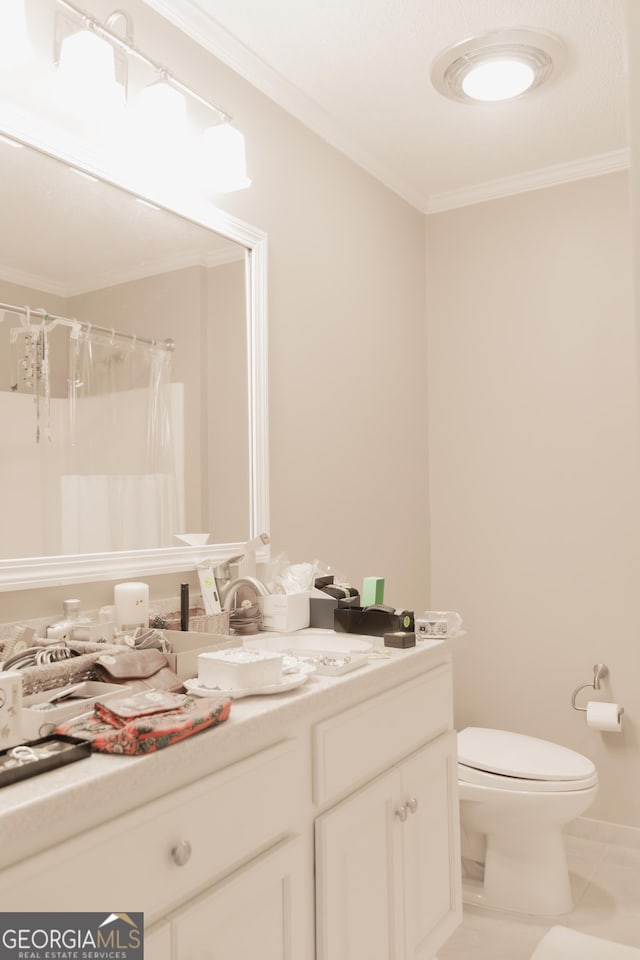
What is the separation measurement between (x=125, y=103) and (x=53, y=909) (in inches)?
60.3

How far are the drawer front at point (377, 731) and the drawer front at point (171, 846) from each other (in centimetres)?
A: 8

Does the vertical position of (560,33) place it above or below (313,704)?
above

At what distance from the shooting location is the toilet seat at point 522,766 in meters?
2.23

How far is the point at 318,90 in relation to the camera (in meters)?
2.31

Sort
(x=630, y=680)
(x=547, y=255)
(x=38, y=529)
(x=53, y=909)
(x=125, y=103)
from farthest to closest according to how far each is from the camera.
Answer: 1. (x=547, y=255)
2. (x=630, y=680)
3. (x=125, y=103)
4. (x=38, y=529)
5. (x=53, y=909)

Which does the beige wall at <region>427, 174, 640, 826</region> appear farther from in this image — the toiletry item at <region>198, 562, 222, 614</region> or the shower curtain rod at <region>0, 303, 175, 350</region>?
the shower curtain rod at <region>0, 303, 175, 350</region>

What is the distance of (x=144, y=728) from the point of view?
3.33 feet

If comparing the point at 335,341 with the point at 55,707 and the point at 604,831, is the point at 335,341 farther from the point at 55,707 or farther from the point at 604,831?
the point at 604,831

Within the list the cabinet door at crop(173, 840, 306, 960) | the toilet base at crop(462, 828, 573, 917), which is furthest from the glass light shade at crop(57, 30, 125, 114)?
the toilet base at crop(462, 828, 573, 917)

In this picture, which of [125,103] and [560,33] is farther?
[560,33]

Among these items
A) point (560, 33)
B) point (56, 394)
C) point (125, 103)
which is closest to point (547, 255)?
point (560, 33)

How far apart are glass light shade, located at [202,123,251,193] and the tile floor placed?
7.01ft

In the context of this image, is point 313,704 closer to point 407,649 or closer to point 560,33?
point 407,649

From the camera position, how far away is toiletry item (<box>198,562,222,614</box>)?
6.01 feet
